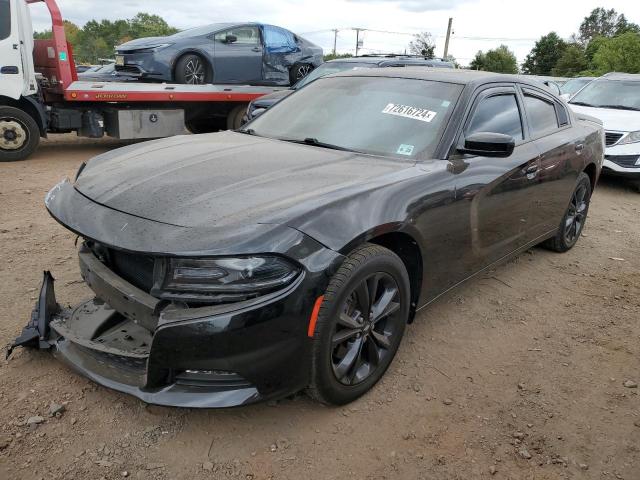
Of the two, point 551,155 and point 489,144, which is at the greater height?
point 489,144

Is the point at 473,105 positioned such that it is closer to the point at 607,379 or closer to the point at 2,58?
the point at 607,379

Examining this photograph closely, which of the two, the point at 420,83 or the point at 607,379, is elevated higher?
the point at 420,83

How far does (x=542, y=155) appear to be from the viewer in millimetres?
3910

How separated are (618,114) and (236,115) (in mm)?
6622

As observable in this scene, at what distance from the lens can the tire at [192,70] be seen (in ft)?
31.3

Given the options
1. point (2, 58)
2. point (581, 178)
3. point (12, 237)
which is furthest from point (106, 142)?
point (581, 178)

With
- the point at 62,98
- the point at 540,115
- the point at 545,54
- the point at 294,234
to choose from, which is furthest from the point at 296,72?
the point at 545,54

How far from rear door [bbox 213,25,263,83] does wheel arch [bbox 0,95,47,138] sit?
3.09 m

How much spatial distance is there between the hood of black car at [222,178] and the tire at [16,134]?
583cm

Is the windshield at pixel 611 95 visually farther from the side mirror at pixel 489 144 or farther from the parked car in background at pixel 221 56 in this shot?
the side mirror at pixel 489 144

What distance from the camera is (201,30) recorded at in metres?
9.84

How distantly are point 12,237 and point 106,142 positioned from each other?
6.82 meters

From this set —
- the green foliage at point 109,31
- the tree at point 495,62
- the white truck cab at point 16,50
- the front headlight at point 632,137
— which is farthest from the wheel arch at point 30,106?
the green foliage at point 109,31

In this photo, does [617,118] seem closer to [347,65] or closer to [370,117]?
[347,65]
